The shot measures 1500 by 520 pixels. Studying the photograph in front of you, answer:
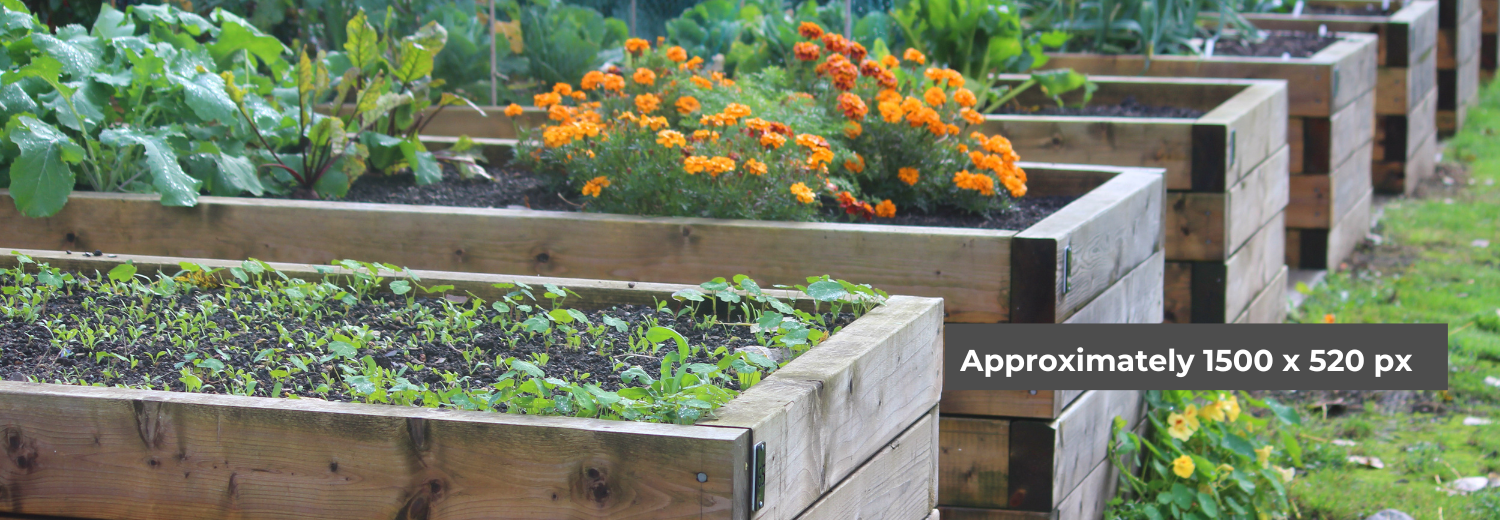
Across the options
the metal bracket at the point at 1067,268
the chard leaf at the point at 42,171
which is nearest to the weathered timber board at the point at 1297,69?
the metal bracket at the point at 1067,268

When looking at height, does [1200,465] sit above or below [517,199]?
below

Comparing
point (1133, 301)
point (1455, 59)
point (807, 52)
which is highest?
point (807, 52)

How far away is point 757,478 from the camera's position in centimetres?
165

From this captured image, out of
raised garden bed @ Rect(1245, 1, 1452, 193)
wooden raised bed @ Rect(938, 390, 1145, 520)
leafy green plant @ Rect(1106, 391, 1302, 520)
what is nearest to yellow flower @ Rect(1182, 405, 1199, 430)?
leafy green plant @ Rect(1106, 391, 1302, 520)

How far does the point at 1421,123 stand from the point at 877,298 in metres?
6.47

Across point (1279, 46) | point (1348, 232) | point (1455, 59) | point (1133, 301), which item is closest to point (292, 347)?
point (1133, 301)

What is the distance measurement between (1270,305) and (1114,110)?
903 millimetres

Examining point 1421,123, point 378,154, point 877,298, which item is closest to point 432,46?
point 378,154

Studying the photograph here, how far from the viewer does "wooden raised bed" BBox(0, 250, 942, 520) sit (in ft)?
5.40

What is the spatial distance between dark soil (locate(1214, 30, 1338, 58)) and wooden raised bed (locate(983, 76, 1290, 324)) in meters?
1.67

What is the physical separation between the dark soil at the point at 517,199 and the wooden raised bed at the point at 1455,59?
6283mm

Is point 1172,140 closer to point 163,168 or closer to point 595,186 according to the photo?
point 595,186

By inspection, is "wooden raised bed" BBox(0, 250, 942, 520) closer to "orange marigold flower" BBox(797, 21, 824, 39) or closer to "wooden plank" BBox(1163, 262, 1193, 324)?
"orange marigold flower" BBox(797, 21, 824, 39)

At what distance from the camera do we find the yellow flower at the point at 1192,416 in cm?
336
